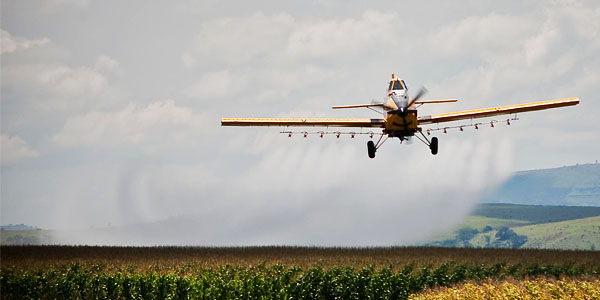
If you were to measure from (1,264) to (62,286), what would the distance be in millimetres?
14328

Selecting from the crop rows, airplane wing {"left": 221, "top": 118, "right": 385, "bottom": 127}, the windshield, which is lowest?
the crop rows

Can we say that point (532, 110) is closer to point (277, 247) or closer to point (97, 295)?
point (97, 295)

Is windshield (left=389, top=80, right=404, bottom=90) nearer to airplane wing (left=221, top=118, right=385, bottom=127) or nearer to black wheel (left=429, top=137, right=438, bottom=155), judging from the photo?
airplane wing (left=221, top=118, right=385, bottom=127)

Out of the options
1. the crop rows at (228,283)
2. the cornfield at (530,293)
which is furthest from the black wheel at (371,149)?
the crop rows at (228,283)

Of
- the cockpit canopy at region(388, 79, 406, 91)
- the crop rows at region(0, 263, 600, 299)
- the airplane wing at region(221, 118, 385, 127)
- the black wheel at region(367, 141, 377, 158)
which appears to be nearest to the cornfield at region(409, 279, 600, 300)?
the black wheel at region(367, 141, 377, 158)

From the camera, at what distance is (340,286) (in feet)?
159

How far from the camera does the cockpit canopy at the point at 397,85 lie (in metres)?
35.3

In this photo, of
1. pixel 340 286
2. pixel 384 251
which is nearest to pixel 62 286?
pixel 340 286

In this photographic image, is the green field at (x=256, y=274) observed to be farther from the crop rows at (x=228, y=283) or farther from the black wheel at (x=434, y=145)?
the black wheel at (x=434, y=145)

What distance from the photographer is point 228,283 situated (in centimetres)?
4462

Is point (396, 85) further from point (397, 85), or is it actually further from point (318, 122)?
point (318, 122)

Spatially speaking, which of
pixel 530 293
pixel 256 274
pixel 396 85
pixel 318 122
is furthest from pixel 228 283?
pixel 530 293

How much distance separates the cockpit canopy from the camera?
3528 cm

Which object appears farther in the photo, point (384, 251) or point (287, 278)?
point (384, 251)
